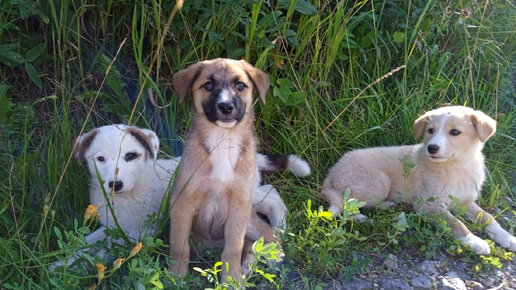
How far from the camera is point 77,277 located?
325 cm

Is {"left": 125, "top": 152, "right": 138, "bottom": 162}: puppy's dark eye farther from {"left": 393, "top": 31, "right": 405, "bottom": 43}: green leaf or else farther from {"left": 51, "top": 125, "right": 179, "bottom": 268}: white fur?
{"left": 393, "top": 31, "right": 405, "bottom": 43}: green leaf

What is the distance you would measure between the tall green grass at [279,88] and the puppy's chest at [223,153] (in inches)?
21.0

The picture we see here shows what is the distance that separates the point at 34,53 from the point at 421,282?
3050mm

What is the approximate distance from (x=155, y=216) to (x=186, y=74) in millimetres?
859

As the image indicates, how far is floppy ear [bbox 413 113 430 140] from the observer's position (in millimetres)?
4903

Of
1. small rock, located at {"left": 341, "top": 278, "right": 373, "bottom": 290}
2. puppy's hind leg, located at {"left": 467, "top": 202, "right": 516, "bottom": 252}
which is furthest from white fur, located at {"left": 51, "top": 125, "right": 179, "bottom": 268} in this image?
puppy's hind leg, located at {"left": 467, "top": 202, "right": 516, "bottom": 252}

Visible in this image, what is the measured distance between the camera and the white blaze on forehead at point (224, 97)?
3718 millimetres

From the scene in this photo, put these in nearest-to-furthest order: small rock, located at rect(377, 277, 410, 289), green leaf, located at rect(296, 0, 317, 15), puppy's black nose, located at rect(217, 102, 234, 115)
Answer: puppy's black nose, located at rect(217, 102, 234, 115), small rock, located at rect(377, 277, 410, 289), green leaf, located at rect(296, 0, 317, 15)

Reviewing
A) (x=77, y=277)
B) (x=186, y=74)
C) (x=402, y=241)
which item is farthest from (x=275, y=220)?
(x=77, y=277)

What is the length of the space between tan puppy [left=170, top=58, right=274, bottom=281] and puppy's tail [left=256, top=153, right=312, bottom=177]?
0.77 metres

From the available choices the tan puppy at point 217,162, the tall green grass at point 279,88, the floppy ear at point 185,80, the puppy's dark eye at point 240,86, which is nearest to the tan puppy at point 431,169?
the tall green grass at point 279,88

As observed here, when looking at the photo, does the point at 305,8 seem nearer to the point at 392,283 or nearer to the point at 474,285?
the point at 392,283

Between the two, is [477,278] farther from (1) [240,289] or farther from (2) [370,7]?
(2) [370,7]

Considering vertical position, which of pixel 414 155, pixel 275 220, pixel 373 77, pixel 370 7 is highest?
pixel 370 7
